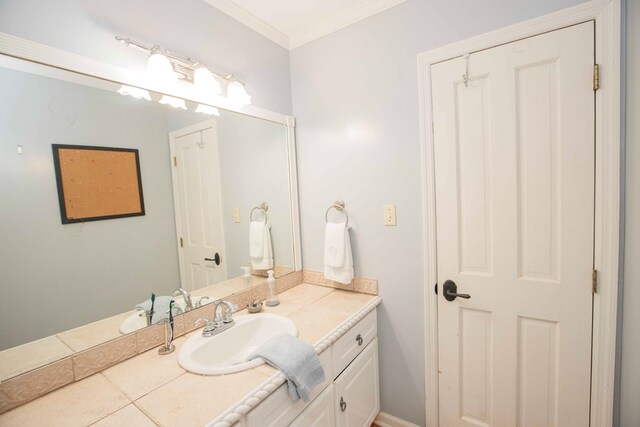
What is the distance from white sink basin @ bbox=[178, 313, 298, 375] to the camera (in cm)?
104

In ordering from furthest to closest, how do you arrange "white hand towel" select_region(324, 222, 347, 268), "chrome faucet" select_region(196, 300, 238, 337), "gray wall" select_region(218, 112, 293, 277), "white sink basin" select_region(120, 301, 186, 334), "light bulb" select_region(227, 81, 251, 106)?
"white hand towel" select_region(324, 222, 347, 268) < "gray wall" select_region(218, 112, 293, 277) < "light bulb" select_region(227, 81, 251, 106) < "chrome faucet" select_region(196, 300, 238, 337) < "white sink basin" select_region(120, 301, 186, 334)

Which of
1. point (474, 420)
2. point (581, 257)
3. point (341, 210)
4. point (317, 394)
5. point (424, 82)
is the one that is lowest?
point (474, 420)

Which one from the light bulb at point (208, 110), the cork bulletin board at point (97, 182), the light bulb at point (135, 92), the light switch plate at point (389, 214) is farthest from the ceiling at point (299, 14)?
the light switch plate at point (389, 214)

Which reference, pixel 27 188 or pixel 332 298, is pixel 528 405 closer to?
pixel 332 298

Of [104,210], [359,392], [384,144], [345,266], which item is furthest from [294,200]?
[359,392]

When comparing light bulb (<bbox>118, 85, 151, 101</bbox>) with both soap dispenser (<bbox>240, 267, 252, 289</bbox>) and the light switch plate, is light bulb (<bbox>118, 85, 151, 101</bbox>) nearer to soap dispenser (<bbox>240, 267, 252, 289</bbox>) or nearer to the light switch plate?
A: soap dispenser (<bbox>240, 267, 252, 289</bbox>)

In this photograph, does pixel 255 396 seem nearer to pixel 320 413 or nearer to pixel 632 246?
pixel 320 413

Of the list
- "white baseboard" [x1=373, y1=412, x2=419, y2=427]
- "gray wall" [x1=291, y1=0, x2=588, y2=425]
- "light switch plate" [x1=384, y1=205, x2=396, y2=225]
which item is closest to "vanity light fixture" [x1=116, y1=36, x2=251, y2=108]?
"gray wall" [x1=291, y1=0, x2=588, y2=425]

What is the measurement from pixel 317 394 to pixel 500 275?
1.00 meters

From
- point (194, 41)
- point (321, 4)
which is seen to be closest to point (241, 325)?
point (194, 41)

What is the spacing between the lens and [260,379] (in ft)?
3.17

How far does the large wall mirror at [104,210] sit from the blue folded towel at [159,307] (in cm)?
1

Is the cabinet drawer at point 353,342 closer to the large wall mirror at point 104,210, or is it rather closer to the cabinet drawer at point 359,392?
the cabinet drawer at point 359,392

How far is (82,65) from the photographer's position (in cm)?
103
